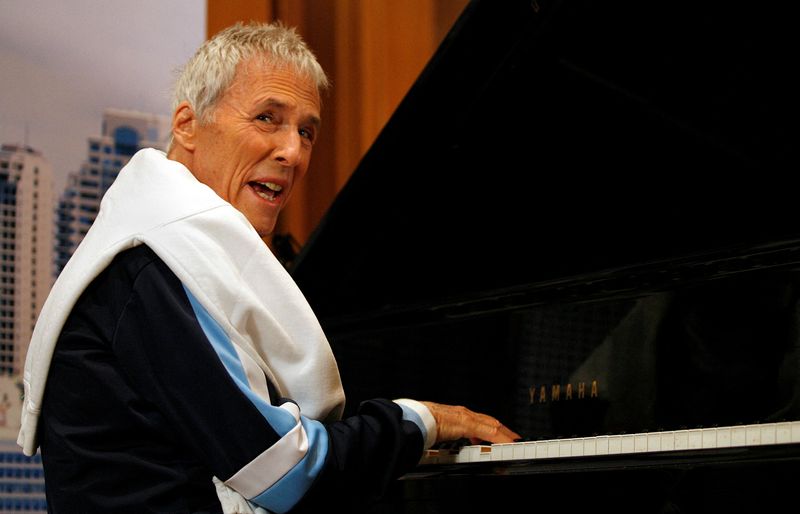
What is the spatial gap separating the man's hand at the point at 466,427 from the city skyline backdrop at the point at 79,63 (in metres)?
2.24

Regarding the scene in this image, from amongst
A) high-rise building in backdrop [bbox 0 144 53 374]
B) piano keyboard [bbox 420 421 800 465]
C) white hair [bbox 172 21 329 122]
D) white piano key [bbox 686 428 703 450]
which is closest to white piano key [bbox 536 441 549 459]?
piano keyboard [bbox 420 421 800 465]

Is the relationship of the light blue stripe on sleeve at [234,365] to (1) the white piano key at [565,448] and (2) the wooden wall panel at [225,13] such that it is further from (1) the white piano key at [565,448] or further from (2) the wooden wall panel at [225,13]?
(2) the wooden wall panel at [225,13]

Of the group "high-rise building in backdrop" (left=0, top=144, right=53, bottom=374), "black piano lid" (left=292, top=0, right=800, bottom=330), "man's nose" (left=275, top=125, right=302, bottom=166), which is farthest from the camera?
"high-rise building in backdrop" (left=0, top=144, right=53, bottom=374)

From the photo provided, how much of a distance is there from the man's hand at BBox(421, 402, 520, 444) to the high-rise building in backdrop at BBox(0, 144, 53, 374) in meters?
2.14

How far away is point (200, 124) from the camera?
1482 mm

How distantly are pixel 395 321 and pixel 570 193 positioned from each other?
1.42ft

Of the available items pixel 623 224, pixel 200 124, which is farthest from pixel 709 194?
pixel 200 124

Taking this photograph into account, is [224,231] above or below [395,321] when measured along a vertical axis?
above

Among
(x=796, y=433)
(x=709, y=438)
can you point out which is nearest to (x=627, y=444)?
(x=709, y=438)

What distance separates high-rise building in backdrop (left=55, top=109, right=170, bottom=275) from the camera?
329cm

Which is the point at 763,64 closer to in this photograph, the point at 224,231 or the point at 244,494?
the point at 224,231

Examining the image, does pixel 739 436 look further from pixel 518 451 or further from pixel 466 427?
pixel 466 427

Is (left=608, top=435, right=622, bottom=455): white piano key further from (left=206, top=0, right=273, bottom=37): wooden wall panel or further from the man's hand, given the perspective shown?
(left=206, top=0, right=273, bottom=37): wooden wall panel

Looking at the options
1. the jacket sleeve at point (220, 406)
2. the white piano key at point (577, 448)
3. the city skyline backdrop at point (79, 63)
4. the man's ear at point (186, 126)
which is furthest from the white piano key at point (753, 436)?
the city skyline backdrop at point (79, 63)
